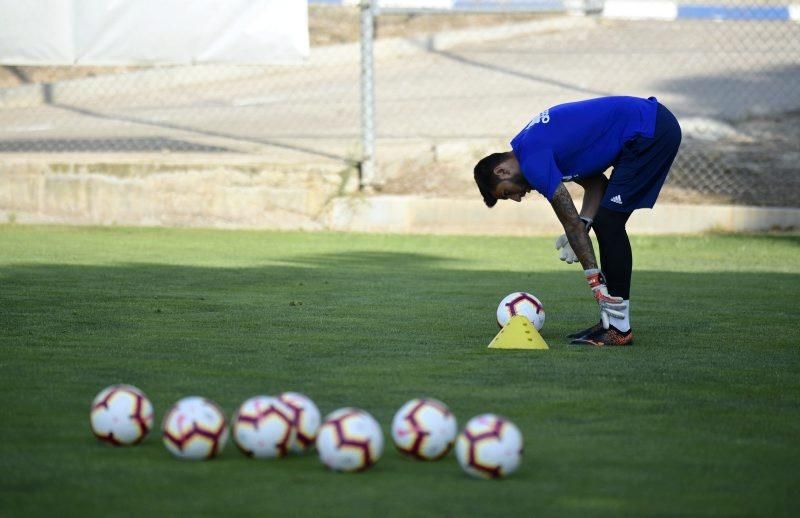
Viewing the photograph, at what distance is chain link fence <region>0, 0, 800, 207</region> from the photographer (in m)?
16.6

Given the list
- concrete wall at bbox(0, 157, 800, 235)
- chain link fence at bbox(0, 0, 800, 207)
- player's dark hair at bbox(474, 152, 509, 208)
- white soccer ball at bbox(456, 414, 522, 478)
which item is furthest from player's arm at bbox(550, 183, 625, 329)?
chain link fence at bbox(0, 0, 800, 207)

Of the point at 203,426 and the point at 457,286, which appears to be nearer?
the point at 203,426

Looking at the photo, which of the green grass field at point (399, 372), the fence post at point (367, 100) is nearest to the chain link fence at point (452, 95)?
the fence post at point (367, 100)

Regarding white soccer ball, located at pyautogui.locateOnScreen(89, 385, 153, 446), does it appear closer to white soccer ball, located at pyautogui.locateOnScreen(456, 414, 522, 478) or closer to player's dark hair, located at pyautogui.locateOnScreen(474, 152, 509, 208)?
white soccer ball, located at pyautogui.locateOnScreen(456, 414, 522, 478)

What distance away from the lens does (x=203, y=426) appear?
482 centimetres

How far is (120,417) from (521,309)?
11.8 ft

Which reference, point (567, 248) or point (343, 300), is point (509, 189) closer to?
point (567, 248)

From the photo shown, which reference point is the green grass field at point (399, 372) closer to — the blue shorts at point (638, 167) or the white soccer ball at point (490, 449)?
the white soccer ball at point (490, 449)

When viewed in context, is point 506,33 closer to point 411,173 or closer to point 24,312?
point 411,173

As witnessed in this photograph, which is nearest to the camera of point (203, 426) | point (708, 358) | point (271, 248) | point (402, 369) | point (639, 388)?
point (203, 426)

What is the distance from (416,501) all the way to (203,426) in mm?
959

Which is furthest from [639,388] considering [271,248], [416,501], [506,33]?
[506,33]

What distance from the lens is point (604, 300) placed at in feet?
Result: 26.0

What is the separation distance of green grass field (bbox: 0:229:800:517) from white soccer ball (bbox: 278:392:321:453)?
78 mm
